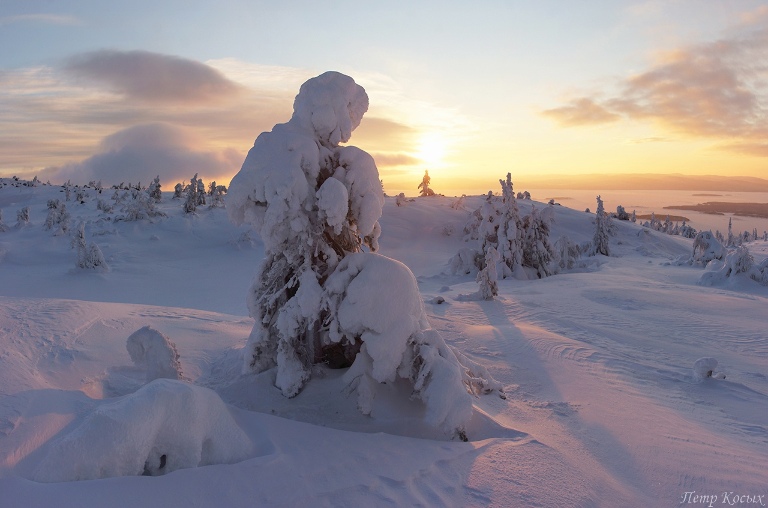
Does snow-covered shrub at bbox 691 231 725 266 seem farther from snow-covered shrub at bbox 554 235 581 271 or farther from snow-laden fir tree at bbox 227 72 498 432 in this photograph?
snow-laden fir tree at bbox 227 72 498 432

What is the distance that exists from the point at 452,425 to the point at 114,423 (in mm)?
3770

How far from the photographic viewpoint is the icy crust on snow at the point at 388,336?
20.6 ft

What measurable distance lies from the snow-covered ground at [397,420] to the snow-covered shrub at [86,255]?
1364 centimetres

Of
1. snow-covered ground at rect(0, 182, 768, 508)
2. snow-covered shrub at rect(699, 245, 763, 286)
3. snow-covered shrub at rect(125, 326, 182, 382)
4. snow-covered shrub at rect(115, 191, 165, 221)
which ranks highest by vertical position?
snow-covered shrub at rect(115, 191, 165, 221)

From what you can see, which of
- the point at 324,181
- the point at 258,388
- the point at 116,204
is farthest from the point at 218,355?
the point at 116,204

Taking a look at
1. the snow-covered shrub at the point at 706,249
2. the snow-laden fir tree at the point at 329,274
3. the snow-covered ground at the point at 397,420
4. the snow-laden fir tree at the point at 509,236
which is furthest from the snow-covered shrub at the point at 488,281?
the snow-covered shrub at the point at 706,249

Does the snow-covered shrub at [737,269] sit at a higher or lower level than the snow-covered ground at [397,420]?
higher

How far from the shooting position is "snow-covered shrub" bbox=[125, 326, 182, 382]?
6.95 meters

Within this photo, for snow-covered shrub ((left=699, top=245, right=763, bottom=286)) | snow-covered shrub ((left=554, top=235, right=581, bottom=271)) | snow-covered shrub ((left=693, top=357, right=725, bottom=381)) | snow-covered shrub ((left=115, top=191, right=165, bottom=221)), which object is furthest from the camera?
snow-covered shrub ((left=115, top=191, right=165, bottom=221))

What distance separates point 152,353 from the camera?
6.98 meters

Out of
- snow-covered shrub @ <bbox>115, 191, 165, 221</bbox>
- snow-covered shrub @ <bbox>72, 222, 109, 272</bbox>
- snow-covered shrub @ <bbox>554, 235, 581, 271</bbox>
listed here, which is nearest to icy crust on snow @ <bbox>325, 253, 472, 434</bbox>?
snow-covered shrub @ <bbox>72, 222, 109, 272</bbox>

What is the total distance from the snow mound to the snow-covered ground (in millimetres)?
14

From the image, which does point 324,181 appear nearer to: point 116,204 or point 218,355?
point 218,355

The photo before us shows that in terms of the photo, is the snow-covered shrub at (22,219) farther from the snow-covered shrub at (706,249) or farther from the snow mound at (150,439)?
the snow-covered shrub at (706,249)
